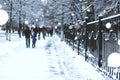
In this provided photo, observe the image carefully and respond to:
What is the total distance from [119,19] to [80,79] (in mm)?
2765

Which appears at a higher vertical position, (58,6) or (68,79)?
(58,6)

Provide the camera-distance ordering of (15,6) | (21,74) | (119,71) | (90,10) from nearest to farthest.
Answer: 1. (119,71)
2. (21,74)
3. (90,10)
4. (15,6)

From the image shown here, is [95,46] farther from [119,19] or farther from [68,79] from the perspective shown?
[119,19]

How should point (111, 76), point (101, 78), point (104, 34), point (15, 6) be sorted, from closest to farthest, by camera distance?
1. point (111, 76)
2. point (101, 78)
3. point (104, 34)
4. point (15, 6)

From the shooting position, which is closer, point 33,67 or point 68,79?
point 68,79

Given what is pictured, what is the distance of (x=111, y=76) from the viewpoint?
1034 centimetres

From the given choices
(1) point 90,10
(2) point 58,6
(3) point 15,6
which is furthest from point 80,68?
(3) point 15,6

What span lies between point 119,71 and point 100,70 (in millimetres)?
3012

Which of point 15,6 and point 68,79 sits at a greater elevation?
point 15,6

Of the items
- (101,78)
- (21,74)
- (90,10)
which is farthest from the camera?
(90,10)

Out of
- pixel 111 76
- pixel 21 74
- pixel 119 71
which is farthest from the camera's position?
pixel 21 74

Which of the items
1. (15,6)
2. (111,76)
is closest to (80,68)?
(111,76)

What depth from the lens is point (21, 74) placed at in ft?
45.2

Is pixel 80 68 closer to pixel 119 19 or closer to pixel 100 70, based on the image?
pixel 100 70
